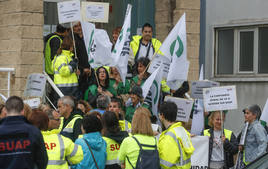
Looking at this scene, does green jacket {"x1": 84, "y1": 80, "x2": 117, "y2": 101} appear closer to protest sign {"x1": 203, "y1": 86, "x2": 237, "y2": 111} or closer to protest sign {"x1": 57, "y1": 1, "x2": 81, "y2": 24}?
protest sign {"x1": 57, "y1": 1, "x2": 81, "y2": 24}

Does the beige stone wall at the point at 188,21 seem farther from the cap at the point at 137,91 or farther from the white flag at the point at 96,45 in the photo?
the cap at the point at 137,91

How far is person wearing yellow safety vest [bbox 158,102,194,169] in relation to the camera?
8.52m

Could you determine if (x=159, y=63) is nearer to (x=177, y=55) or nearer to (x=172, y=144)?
(x=177, y=55)

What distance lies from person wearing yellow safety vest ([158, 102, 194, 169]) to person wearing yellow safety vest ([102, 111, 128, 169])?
54 centimetres

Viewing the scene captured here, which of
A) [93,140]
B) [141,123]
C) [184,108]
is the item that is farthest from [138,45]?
[93,140]

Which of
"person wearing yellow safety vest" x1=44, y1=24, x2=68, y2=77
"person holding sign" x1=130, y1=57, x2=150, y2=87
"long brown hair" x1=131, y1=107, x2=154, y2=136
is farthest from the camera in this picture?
"person wearing yellow safety vest" x1=44, y1=24, x2=68, y2=77

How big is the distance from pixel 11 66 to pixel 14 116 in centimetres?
622

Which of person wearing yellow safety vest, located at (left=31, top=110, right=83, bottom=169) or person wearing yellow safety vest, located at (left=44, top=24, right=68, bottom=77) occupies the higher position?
person wearing yellow safety vest, located at (left=44, top=24, right=68, bottom=77)

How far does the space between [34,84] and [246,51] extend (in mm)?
6425

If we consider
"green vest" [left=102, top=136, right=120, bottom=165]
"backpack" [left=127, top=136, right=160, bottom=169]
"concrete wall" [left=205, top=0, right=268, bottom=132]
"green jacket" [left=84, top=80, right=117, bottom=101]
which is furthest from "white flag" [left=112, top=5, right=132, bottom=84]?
"concrete wall" [left=205, top=0, right=268, bottom=132]

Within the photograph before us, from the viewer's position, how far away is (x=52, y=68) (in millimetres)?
12133

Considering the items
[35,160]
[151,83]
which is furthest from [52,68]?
[35,160]

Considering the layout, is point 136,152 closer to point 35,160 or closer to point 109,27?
point 35,160

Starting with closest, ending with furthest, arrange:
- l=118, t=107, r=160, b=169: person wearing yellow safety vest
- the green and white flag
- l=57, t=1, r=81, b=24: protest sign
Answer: l=118, t=107, r=160, b=169: person wearing yellow safety vest
the green and white flag
l=57, t=1, r=81, b=24: protest sign
